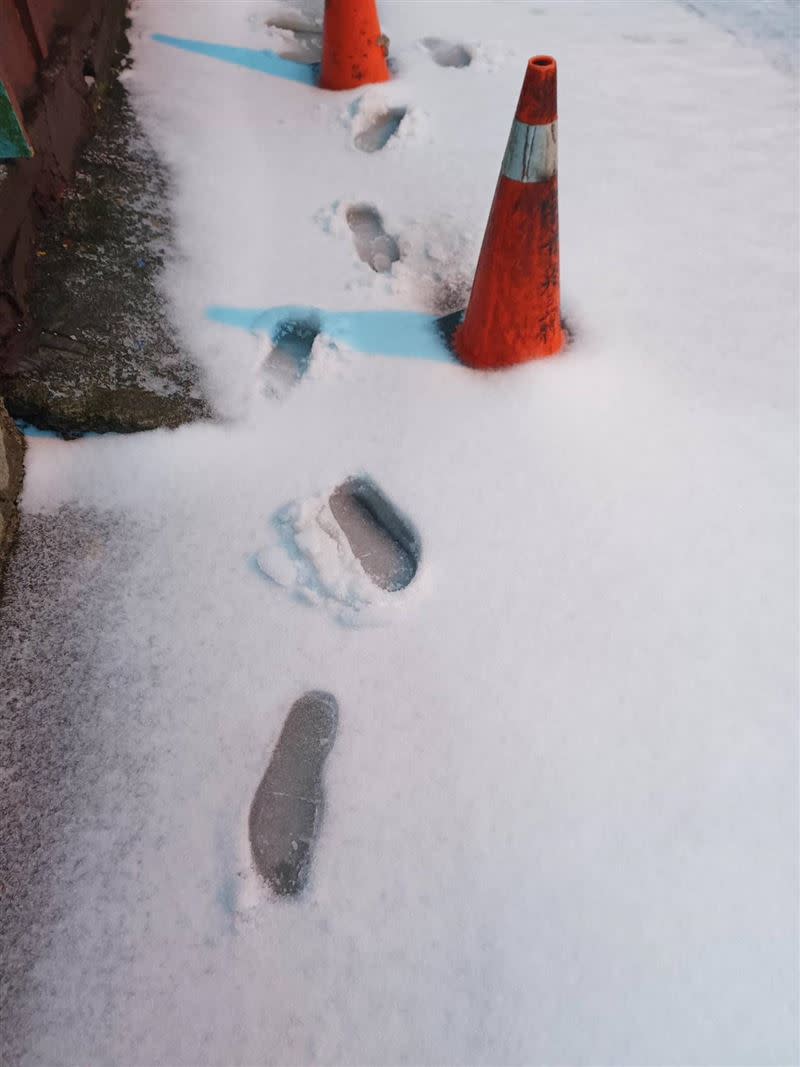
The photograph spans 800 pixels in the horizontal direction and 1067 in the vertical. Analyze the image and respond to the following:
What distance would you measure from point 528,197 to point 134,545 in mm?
1114

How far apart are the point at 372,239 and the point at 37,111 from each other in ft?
3.03

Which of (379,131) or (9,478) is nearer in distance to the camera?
(9,478)

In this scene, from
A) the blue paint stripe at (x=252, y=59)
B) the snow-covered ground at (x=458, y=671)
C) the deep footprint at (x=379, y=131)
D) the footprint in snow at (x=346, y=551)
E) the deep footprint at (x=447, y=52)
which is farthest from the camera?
the deep footprint at (x=447, y=52)

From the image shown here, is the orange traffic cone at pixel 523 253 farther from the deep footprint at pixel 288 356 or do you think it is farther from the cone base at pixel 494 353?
the deep footprint at pixel 288 356

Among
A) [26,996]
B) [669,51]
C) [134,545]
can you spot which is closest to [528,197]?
[134,545]

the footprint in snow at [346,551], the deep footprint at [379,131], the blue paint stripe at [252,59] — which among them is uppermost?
the blue paint stripe at [252,59]

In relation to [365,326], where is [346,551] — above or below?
below

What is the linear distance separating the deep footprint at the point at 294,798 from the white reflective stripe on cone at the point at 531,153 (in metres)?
1.15

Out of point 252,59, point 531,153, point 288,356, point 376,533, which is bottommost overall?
point 376,533

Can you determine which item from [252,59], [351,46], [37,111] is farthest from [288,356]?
[252,59]

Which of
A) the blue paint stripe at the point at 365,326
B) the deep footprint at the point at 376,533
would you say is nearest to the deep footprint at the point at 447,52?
the blue paint stripe at the point at 365,326

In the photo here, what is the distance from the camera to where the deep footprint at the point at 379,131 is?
93.1 inches

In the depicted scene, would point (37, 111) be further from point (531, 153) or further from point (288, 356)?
point (531, 153)

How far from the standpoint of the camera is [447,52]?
277 cm
